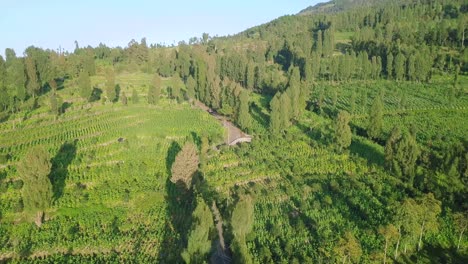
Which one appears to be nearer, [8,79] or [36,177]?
[36,177]

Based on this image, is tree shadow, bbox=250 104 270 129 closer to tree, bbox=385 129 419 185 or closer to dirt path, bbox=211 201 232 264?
tree, bbox=385 129 419 185

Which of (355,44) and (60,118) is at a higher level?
(355,44)

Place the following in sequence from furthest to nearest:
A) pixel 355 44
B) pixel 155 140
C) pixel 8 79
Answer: pixel 355 44 < pixel 8 79 < pixel 155 140

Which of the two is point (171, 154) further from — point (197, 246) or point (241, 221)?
point (197, 246)

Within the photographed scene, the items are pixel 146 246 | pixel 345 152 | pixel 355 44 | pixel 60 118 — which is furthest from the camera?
pixel 355 44

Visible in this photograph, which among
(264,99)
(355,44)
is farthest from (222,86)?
(355,44)

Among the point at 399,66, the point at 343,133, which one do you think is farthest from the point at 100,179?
the point at 399,66

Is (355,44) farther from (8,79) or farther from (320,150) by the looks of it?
(8,79)
